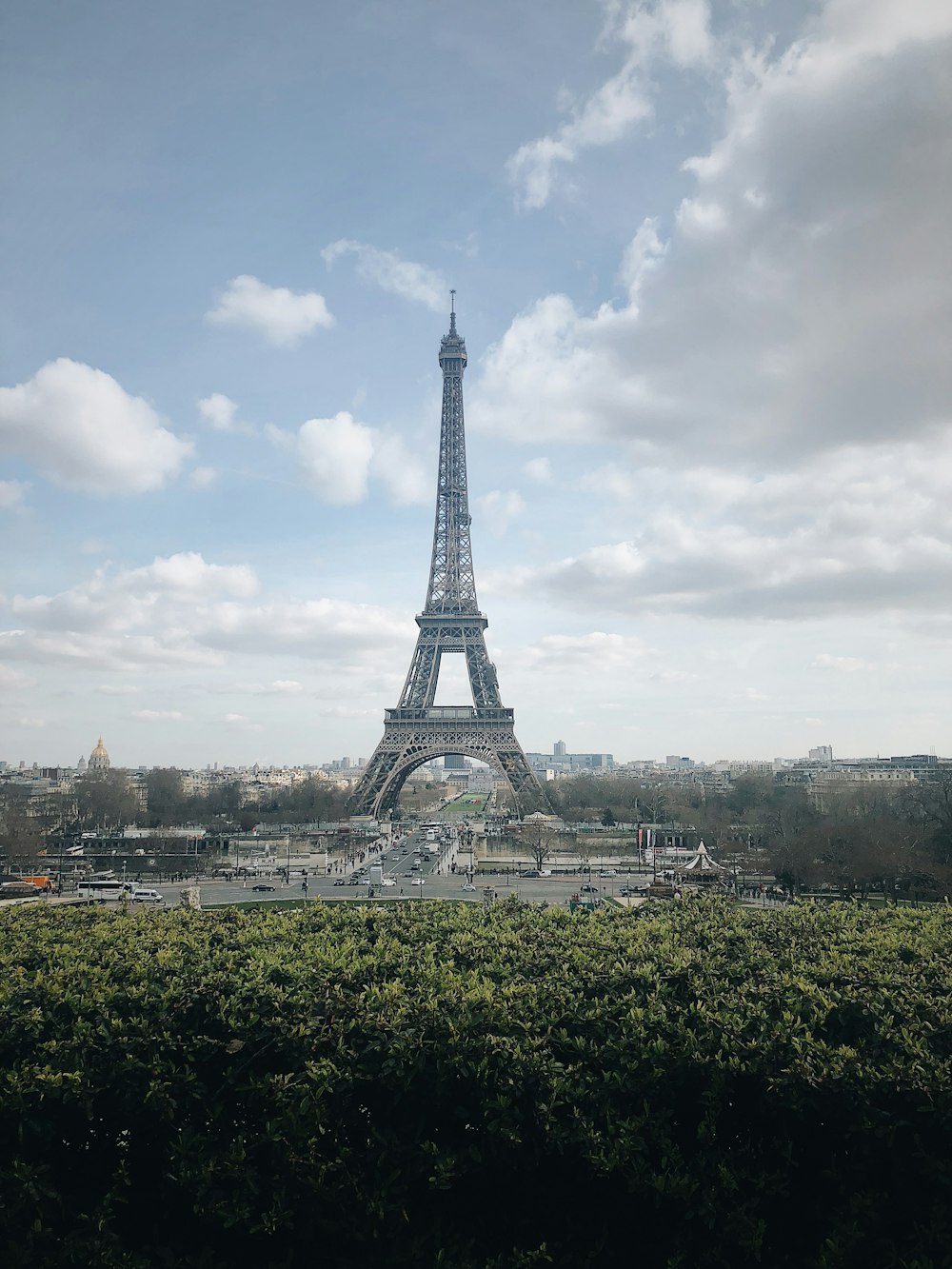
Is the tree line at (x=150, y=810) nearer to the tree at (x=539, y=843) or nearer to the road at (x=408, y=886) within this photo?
the road at (x=408, y=886)

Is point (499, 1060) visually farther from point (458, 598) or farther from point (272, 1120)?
point (458, 598)

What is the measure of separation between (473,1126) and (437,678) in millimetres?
70712

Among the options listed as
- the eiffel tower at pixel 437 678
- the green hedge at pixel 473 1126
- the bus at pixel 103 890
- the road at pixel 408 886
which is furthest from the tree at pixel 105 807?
the green hedge at pixel 473 1126

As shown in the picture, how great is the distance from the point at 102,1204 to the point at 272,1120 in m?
1.96

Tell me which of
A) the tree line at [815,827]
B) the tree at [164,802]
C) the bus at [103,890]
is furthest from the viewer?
the tree at [164,802]

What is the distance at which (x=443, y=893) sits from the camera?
4134cm

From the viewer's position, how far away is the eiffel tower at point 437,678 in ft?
248

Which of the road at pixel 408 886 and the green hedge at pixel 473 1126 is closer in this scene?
the green hedge at pixel 473 1126

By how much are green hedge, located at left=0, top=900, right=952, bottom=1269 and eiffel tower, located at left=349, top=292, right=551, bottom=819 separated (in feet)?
210

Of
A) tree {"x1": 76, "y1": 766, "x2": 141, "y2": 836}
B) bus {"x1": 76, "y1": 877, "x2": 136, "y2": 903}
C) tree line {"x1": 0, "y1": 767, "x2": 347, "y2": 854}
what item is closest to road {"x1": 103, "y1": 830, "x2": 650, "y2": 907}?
bus {"x1": 76, "y1": 877, "x2": 136, "y2": 903}

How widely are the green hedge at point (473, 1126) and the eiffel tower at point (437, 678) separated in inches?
2523

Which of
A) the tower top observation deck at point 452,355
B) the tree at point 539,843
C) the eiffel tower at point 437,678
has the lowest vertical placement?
the tree at point 539,843

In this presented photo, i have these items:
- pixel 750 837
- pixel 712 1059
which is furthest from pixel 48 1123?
pixel 750 837

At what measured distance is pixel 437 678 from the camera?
80312 mm
